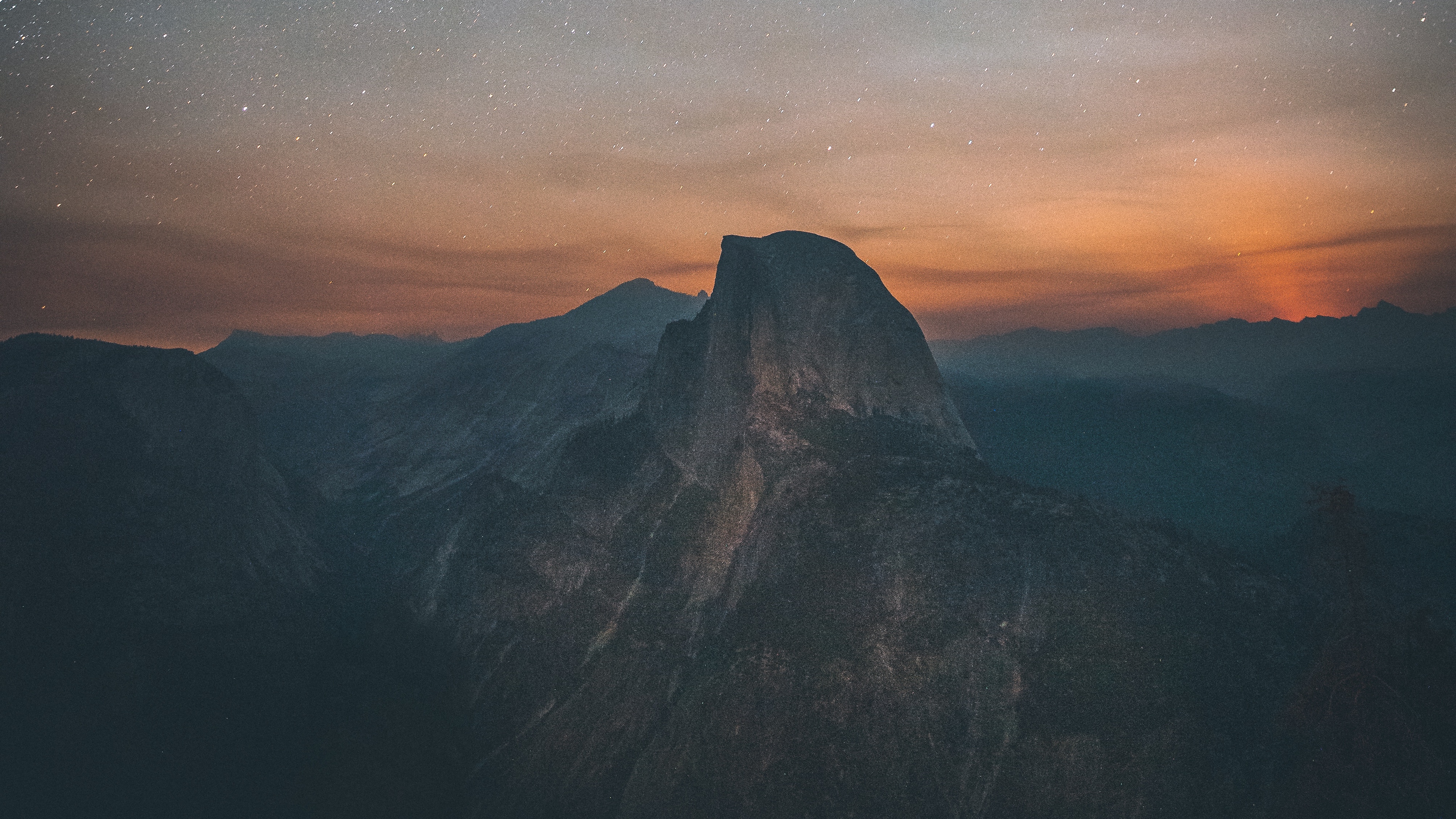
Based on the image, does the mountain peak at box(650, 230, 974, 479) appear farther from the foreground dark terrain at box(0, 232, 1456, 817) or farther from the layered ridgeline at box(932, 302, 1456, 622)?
the layered ridgeline at box(932, 302, 1456, 622)

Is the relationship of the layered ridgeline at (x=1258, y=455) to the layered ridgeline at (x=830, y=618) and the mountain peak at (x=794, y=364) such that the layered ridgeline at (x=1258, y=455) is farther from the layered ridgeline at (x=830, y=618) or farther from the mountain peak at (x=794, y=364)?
the mountain peak at (x=794, y=364)

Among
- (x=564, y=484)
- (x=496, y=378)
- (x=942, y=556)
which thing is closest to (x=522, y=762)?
(x=564, y=484)

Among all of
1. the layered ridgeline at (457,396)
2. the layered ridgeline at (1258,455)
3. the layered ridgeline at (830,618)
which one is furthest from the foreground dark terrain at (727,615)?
the layered ridgeline at (457,396)

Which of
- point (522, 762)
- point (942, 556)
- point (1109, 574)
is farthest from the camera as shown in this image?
point (522, 762)

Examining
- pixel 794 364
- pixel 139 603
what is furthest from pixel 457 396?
pixel 794 364

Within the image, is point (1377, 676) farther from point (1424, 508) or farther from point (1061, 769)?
point (1424, 508)

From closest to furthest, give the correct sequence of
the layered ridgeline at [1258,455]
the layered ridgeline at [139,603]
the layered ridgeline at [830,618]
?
the layered ridgeline at [830,618] < the layered ridgeline at [139,603] < the layered ridgeline at [1258,455]

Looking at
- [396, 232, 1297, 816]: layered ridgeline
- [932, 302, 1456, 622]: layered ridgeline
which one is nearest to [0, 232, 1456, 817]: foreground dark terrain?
[396, 232, 1297, 816]: layered ridgeline
